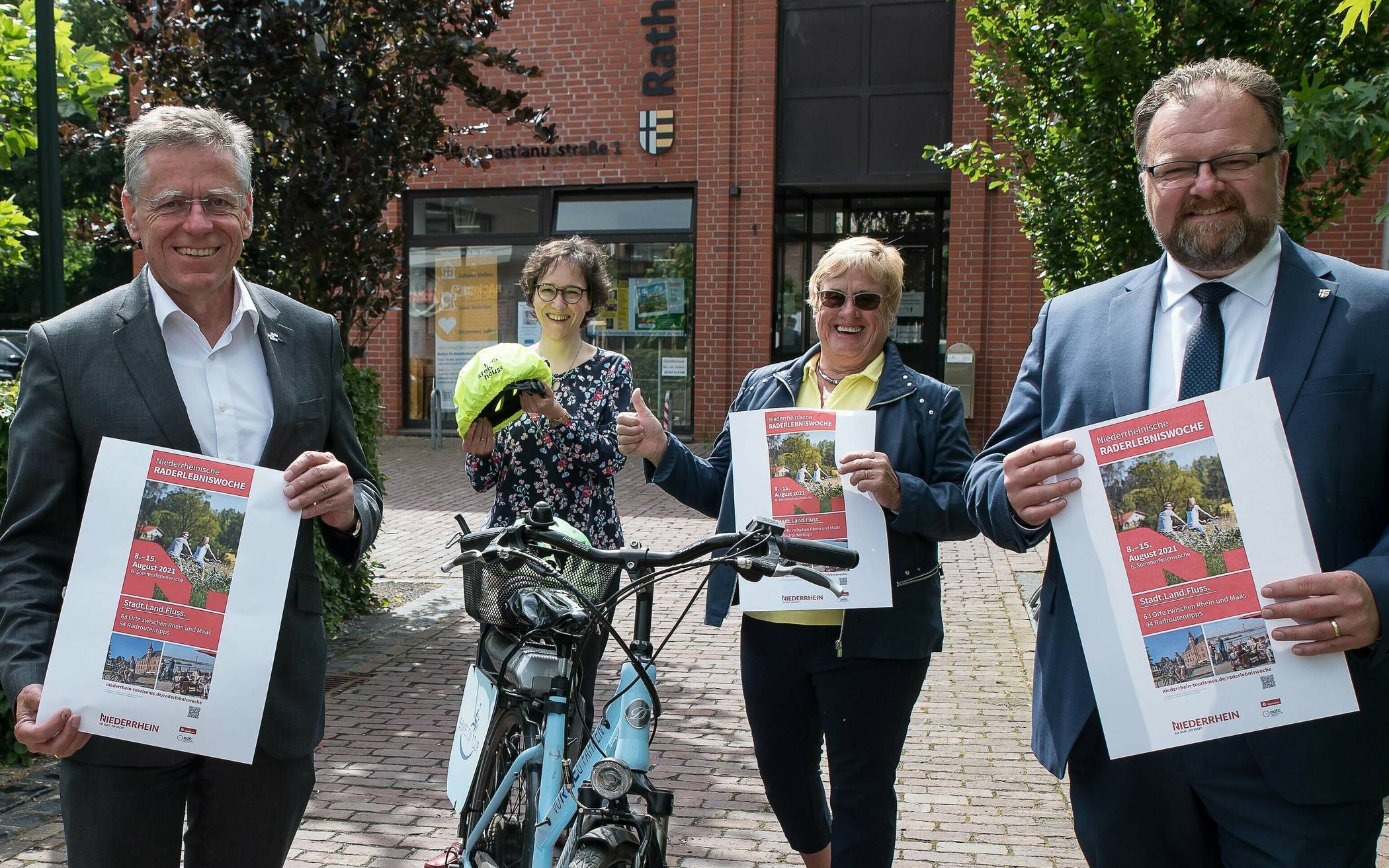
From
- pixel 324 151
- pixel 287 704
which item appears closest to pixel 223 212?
pixel 287 704

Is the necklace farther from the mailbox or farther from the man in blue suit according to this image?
the mailbox

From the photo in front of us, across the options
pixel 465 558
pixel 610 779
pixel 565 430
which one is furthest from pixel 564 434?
pixel 610 779

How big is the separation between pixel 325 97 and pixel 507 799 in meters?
5.04

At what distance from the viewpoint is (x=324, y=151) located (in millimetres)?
6953

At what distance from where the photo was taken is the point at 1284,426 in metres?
2.18

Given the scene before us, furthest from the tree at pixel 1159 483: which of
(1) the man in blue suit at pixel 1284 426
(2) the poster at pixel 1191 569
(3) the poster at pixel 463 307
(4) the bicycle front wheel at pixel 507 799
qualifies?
(3) the poster at pixel 463 307

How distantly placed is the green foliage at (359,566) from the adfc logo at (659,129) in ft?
30.5

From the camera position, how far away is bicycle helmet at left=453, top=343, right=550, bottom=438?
4047 millimetres

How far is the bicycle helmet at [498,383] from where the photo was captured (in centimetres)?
405

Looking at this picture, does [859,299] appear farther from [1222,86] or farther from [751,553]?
[1222,86]

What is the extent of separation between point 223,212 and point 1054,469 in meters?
1.77

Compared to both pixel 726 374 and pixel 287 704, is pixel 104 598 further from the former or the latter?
pixel 726 374

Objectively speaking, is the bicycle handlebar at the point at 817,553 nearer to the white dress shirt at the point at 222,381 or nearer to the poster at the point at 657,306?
the white dress shirt at the point at 222,381

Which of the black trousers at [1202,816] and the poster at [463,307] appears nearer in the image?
the black trousers at [1202,816]
